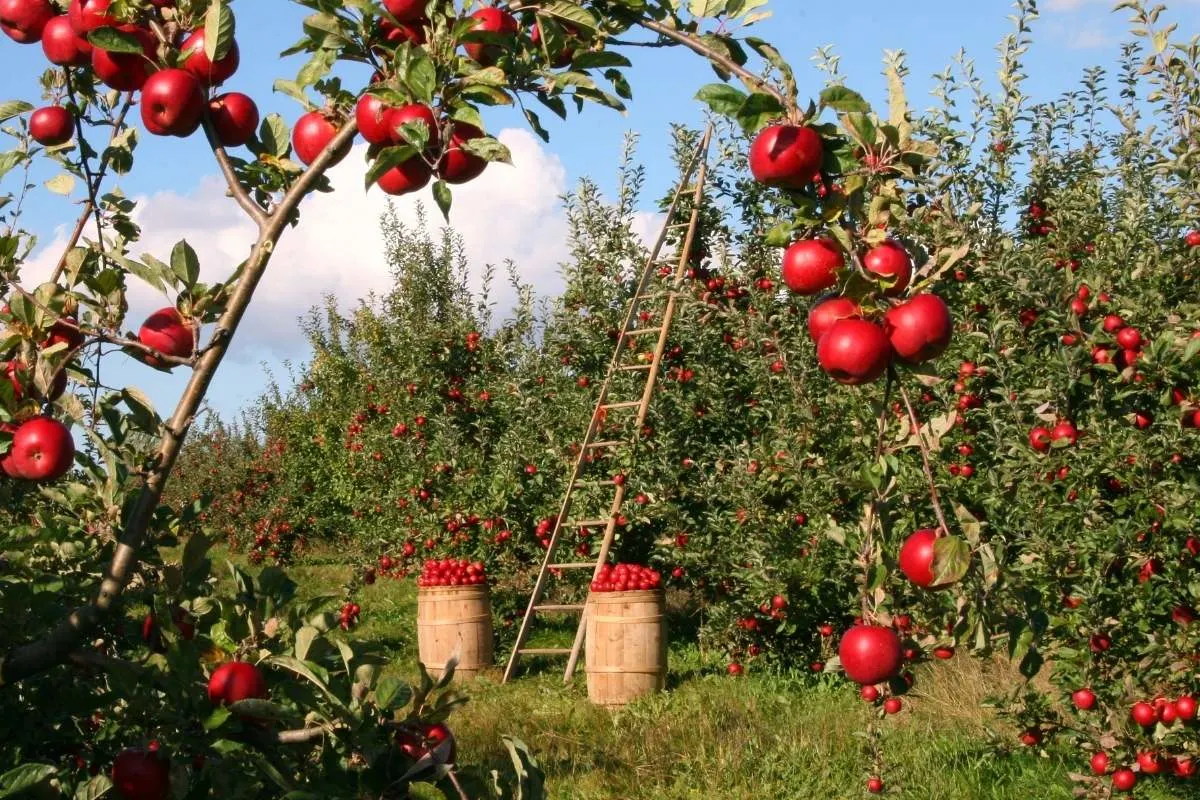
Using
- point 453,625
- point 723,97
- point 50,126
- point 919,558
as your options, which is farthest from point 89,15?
point 453,625

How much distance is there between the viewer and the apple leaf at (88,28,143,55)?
1238 mm

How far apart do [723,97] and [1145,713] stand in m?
3.11

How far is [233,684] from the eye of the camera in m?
1.36

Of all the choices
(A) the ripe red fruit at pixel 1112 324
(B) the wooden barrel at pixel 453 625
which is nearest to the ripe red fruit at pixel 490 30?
(A) the ripe red fruit at pixel 1112 324

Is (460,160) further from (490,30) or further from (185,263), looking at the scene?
(185,263)

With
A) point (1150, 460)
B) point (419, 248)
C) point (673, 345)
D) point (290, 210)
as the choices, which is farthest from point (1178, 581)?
point (419, 248)

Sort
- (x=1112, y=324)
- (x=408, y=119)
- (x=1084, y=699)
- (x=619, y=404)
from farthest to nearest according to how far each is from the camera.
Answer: (x=619, y=404)
(x=1112, y=324)
(x=1084, y=699)
(x=408, y=119)

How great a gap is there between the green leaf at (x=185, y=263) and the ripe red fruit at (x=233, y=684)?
472mm

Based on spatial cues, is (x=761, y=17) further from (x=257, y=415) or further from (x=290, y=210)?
(x=257, y=415)

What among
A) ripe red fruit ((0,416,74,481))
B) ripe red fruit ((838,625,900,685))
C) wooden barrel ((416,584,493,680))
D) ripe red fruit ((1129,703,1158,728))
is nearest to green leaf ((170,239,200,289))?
ripe red fruit ((0,416,74,481))

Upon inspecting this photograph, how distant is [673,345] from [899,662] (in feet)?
20.1

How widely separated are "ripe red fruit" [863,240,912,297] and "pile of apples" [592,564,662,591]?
17.3 ft

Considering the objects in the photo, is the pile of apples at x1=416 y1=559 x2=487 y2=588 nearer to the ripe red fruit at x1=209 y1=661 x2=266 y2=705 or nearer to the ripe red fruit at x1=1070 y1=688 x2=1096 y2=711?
the ripe red fruit at x1=1070 y1=688 x2=1096 y2=711

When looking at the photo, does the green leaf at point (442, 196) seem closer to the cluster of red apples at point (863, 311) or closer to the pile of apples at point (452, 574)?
the cluster of red apples at point (863, 311)
